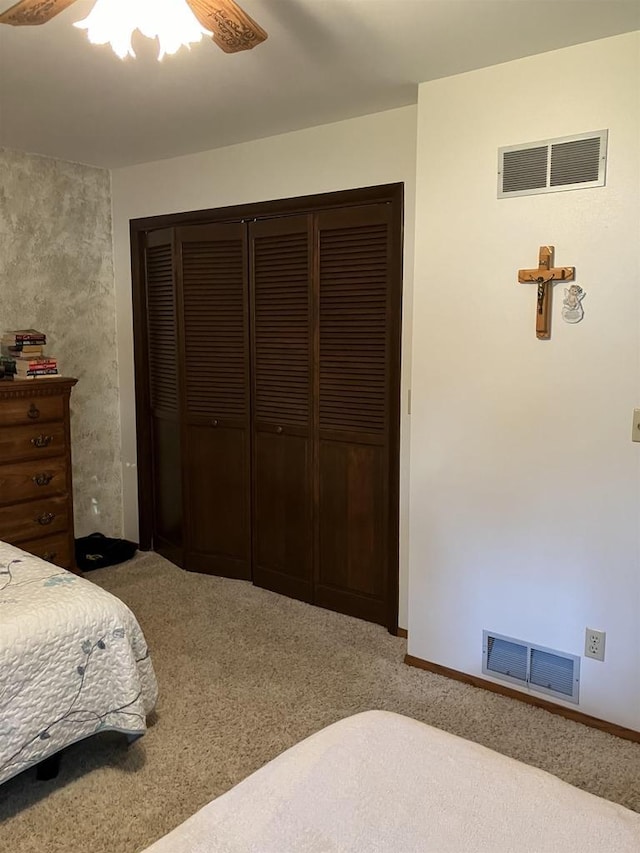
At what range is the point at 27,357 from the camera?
3365mm

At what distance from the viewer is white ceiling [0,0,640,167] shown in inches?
78.0

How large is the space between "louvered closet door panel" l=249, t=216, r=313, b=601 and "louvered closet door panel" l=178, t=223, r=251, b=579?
89 millimetres

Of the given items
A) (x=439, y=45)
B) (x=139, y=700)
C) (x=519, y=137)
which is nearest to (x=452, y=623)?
(x=139, y=700)

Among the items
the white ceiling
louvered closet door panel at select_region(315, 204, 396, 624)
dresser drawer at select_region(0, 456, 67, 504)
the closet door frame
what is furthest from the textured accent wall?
louvered closet door panel at select_region(315, 204, 396, 624)

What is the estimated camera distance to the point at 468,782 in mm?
1268

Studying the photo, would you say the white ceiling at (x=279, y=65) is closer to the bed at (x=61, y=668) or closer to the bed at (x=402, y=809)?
the bed at (x=61, y=668)

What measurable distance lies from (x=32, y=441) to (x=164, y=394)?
859mm

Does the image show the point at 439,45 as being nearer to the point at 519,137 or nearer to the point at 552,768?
the point at 519,137

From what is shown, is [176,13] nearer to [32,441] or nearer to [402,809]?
[402,809]

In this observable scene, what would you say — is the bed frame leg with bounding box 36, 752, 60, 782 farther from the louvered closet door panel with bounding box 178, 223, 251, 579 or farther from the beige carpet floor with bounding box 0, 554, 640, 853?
the louvered closet door panel with bounding box 178, 223, 251, 579

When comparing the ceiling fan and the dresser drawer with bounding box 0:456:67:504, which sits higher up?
the ceiling fan

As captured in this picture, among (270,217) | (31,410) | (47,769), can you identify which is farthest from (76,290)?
(47,769)

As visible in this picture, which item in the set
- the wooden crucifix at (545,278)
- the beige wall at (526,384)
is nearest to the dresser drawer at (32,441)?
the beige wall at (526,384)

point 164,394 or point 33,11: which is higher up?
point 33,11
